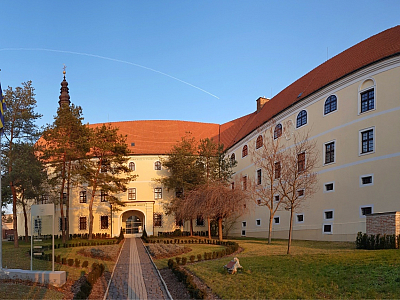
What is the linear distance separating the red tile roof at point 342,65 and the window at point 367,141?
13.0 ft

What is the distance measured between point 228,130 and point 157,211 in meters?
13.5

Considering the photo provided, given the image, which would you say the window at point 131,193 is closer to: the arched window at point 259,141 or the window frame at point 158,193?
the window frame at point 158,193

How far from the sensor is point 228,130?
46.8 m

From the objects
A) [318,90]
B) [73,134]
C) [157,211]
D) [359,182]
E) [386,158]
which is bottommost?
[157,211]

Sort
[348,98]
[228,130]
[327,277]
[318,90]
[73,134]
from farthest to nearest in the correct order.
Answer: [228,130]
[73,134]
[318,90]
[348,98]
[327,277]

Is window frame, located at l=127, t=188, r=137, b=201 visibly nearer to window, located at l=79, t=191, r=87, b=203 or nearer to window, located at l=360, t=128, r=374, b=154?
window, located at l=79, t=191, r=87, b=203

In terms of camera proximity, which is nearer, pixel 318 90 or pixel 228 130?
pixel 318 90

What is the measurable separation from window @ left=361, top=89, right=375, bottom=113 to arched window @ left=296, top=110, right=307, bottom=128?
5544mm

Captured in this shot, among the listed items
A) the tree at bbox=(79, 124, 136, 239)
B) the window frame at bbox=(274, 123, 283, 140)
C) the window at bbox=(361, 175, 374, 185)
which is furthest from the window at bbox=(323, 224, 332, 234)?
the tree at bbox=(79, 124, 136, 239)

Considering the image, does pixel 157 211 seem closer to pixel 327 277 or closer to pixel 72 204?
pixel 72 204

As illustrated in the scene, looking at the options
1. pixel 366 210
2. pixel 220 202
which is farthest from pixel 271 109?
pixel 366 210

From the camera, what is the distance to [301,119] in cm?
2817

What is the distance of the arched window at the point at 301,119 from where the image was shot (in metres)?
27.7

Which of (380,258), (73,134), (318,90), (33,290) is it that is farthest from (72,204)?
(380,258)
